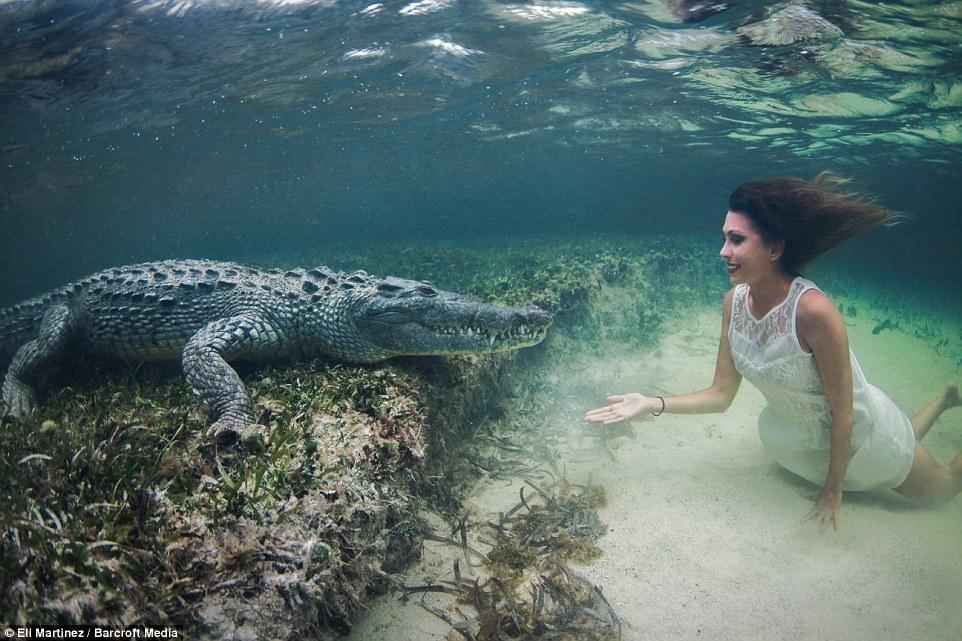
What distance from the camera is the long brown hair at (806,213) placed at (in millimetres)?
3010

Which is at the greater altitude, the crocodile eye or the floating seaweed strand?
the crocodile eye

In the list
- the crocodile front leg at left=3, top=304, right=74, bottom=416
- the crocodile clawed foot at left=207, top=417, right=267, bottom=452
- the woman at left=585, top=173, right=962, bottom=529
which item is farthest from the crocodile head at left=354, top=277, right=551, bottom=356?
the crocodile front leg at left=3, top=304, right=74, bottom=416

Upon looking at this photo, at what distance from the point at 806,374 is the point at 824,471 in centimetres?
97

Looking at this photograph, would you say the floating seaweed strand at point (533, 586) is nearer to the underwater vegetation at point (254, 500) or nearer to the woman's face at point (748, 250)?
the underwater vegetation at point (254, 500)

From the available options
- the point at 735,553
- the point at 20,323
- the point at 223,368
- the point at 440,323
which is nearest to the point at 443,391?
the point at 440,323

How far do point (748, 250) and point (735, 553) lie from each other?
212 centimetres

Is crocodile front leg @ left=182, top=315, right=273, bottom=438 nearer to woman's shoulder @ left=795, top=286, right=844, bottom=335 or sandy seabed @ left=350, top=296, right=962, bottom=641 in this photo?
sandy seabed @ left=350, top=296, right=962, bottom=641

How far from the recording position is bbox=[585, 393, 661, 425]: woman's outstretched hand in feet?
11.7

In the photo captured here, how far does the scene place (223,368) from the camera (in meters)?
3.32

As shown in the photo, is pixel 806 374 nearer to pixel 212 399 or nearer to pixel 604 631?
pixel 604 631

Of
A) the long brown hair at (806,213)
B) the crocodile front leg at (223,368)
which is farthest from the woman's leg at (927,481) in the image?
the crocodile front leg at (223,368)

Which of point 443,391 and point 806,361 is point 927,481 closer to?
point 806,361

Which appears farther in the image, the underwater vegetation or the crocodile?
the crocodile

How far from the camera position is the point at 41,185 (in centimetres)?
2223
